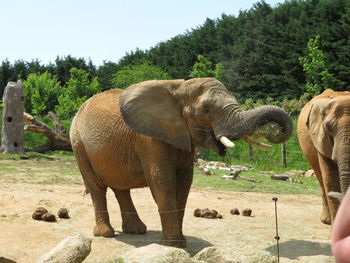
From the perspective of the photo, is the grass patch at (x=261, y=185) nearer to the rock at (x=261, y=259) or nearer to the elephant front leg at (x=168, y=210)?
the elephant front leg at (x=168, y=210)

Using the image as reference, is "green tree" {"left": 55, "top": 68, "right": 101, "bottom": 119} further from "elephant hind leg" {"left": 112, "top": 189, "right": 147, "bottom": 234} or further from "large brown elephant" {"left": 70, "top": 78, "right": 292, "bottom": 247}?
"large brown elephant" {"left": 70, "top": 78, "right": 292, "bottom": 247}

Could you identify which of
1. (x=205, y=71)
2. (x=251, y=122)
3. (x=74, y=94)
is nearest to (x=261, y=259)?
(x=251, y=122)

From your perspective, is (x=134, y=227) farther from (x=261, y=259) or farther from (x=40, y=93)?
(x=40, y=93)

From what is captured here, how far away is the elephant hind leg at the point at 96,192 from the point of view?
25.4 ft

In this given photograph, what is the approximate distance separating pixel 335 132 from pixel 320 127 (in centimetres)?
77

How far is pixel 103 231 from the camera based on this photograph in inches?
303

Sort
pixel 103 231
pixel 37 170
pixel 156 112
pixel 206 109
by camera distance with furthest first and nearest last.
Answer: pixel 37 170 → pixel 103 231 → pixel 156 112 → pixel 206 109

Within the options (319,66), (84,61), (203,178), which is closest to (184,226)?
(203,178)

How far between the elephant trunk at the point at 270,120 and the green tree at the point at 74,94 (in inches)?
1345

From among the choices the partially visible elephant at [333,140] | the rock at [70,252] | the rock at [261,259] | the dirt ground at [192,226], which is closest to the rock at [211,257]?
the dirt ground at [192,226]

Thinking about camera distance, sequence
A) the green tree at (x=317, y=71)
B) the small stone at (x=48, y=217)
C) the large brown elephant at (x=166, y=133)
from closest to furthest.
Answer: the large brown elephant at (x=166, y=133), the small stone at (x=48, y=217), the green tree at (x=317, y=71)

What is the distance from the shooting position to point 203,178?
15430mm

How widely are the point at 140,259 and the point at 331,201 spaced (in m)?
3.45

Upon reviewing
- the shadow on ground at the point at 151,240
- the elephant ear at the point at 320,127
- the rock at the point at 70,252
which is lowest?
the shadow on ground at the point at 151,240
